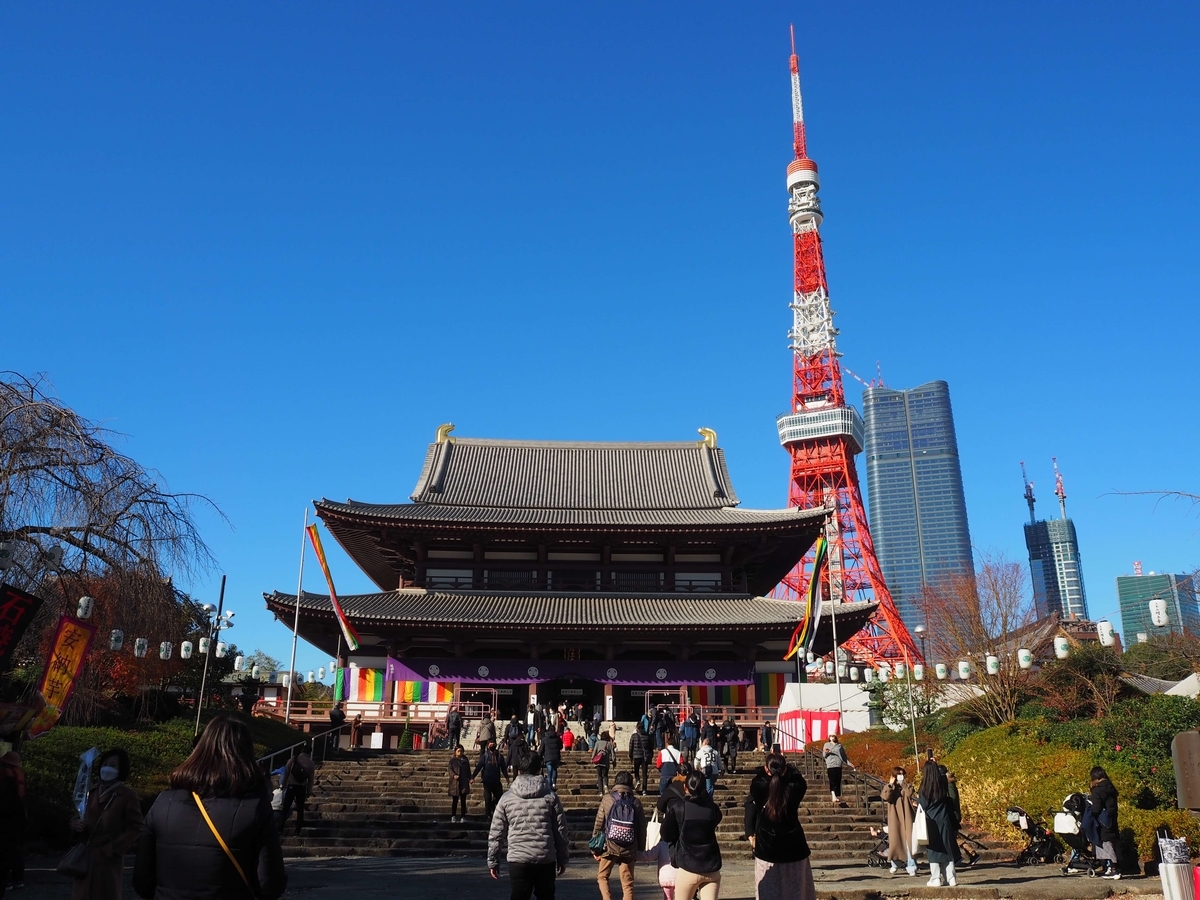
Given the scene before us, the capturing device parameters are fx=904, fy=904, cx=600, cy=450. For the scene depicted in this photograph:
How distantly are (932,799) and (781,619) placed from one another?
18571 millimetres

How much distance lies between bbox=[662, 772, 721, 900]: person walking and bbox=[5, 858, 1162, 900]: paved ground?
3.85 meters

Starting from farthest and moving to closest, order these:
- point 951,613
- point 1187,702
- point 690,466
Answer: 1. point 690,466
2. point 951,613
3. point 1187,702

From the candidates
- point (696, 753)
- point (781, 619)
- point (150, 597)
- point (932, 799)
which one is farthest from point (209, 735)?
point (781, 619)

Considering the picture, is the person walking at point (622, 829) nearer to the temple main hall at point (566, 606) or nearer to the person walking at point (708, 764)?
the person walking at point (708, 764)

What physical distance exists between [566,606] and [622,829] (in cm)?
2479

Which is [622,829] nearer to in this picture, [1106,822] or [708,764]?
[1106,822]

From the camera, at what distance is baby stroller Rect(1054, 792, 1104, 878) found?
14.3m

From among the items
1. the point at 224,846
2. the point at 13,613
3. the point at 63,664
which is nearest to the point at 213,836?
the point at 224,846

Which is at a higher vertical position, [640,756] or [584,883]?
[640,756]

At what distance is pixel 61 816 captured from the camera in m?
15.8

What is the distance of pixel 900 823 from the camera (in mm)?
14195

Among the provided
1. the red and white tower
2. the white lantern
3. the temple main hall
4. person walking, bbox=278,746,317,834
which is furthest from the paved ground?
the red and white tower

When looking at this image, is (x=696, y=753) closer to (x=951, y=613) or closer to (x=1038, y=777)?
(x=1038, y=777)

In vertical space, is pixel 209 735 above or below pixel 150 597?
below
